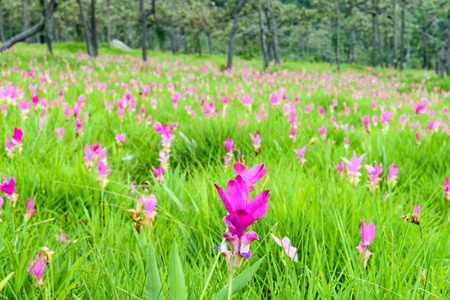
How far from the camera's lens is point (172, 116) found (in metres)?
4.32

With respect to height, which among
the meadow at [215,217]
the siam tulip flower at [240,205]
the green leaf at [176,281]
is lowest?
the meadow at [215,217]

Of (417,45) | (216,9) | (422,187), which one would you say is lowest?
(422,187)

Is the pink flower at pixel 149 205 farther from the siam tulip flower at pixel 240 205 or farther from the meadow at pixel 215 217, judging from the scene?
the siam tulip flower at pixel 240 205

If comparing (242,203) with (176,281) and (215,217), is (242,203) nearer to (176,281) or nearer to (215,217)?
(176,281)

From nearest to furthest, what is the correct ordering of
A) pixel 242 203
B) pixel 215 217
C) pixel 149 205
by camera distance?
pixel 242 203 < pixel 149 205 < pixel 215 217

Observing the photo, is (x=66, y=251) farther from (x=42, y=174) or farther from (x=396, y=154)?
(x=396, y=154)

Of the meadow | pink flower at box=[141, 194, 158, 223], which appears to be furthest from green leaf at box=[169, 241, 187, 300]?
pink flower at box=[141, 194, 158, 223]

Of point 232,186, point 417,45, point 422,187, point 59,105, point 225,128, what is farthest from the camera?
point 417,45

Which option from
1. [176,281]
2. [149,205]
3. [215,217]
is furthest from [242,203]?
[215,217]

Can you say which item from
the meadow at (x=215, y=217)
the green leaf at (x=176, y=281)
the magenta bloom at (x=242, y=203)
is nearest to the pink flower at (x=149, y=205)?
the meadow at (x=215, y=217)

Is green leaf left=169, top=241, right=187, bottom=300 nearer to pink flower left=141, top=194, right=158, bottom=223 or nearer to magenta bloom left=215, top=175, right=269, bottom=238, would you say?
magenta bloom left=215, top=175, right=269, bottom=238

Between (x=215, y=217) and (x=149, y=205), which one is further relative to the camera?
(x=215, y=217)

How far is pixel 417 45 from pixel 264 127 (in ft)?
292

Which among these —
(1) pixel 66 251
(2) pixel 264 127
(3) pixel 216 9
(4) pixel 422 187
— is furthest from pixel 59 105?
(3) pixel 216 9
